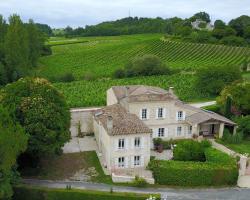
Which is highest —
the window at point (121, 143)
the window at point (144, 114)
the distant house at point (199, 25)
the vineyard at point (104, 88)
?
the distant house at point (199, 25)

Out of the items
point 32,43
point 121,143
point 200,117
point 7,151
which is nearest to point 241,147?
point 200,117

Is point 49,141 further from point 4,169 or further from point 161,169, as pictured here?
point 161,169

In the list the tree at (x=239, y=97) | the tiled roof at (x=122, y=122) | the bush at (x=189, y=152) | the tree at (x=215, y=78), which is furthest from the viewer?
the tree at (x=215, y=78)

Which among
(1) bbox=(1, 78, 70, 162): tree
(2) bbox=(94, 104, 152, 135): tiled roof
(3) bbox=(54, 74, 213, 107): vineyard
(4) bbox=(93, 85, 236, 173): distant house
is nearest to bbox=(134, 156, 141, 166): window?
(4) bbox=(93, 85, 236, 173): distant house

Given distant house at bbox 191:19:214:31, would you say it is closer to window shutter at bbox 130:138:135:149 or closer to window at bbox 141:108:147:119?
window at bbox 141:108:147:119

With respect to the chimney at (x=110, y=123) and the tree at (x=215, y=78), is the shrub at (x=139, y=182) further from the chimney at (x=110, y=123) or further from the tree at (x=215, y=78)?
the tree at (x=215, y=78)

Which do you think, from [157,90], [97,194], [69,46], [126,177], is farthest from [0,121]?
[69,46]

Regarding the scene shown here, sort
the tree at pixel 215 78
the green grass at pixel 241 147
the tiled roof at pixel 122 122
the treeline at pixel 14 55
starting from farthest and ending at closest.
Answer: the treeline at pixel 14 55 < the tree at pixel 215 78 < the green grass at pixel 241 147 < the tiled roof at pixel 122 122

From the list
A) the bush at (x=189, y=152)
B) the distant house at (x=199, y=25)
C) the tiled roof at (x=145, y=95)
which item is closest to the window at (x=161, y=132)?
the tiled roof at (x=145, y=95)
